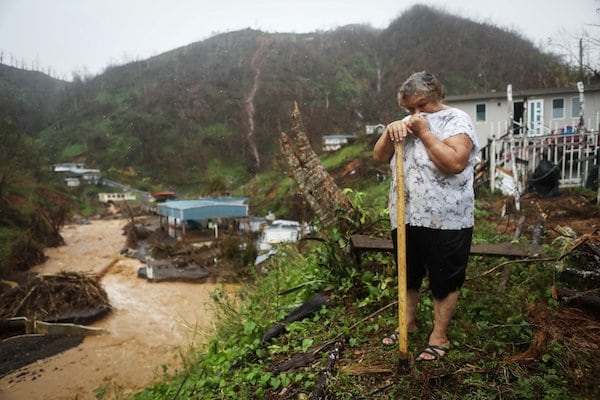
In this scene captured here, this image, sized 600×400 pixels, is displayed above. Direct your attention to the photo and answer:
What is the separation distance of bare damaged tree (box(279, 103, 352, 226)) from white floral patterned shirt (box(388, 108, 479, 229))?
1716mm

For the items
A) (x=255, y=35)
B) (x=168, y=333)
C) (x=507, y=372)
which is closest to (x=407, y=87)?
(x=507, y=372)

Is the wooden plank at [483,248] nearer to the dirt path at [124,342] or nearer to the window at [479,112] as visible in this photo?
the dirt path at [124,342]

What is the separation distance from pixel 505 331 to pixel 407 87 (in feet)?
5.91

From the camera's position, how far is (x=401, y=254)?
7.05 ft

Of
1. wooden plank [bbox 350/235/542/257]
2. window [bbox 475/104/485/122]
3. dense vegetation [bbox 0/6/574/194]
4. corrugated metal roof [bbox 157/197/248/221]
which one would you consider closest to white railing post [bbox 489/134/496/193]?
wooden plank [bbox 350/235/542/257]

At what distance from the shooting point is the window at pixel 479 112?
1941cm

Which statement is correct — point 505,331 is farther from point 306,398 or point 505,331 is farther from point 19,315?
point 19,315

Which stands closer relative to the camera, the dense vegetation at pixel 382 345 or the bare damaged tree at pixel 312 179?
the dense vegetation at pixel 382 345

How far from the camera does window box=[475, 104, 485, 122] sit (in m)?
19.4

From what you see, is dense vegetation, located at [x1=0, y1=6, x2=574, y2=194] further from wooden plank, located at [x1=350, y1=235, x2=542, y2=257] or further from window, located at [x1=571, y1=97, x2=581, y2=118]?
wooden plank, located at [x1=350, y1=235, x2=542, y2=257]

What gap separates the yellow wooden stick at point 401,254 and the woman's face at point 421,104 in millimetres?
273

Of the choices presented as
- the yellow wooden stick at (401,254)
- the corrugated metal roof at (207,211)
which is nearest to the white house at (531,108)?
the corrugated metal roof at (207,211)

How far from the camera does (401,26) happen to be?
99.0m

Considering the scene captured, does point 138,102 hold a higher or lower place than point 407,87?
higher
